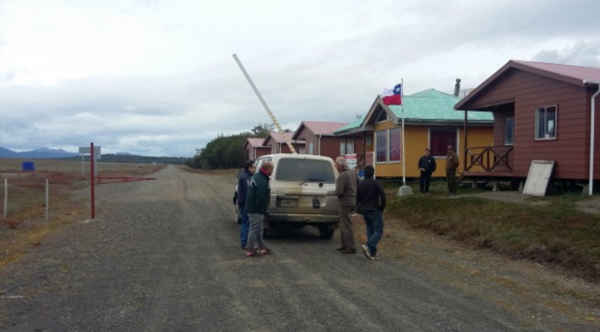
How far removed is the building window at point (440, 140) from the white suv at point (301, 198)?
12396 millimetres

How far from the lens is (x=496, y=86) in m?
17.4

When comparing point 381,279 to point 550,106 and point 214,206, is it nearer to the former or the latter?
point 550,106

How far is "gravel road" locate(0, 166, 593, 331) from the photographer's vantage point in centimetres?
527

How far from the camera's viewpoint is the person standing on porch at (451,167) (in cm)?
1542

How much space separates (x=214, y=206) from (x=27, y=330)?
13.4 metres

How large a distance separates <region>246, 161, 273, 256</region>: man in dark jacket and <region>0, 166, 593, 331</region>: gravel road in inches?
12.6

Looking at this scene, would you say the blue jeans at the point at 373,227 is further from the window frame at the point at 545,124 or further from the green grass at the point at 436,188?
the window frame at the point at 545,124

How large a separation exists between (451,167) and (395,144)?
23.4 feet

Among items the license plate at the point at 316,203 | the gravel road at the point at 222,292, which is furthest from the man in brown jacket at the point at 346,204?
the license plate at the point at 316,203

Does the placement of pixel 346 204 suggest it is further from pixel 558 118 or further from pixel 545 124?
pixel 545 124

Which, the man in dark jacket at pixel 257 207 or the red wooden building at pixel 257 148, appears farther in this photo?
the red wooden building at pixel 257 148

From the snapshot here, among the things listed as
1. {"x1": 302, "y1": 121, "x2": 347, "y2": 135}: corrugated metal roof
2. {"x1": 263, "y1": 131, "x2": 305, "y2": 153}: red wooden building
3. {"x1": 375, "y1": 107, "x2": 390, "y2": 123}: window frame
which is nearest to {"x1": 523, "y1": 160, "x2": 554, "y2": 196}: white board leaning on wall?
{"x1": 375, "y1": 107, "x2": 390, "y2": 123}: window frame

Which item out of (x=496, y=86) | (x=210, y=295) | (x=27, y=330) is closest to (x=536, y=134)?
(x=496, y=86)

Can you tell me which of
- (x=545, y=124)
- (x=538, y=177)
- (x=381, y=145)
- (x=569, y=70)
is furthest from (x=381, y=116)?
(x=538, y=177)
